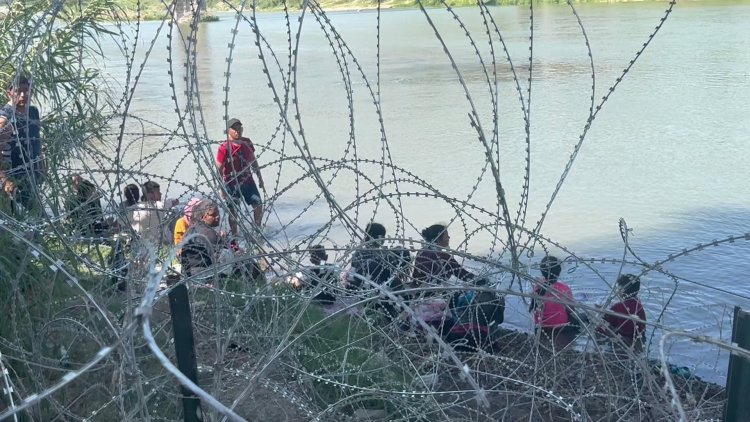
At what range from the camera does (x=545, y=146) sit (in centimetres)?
1278

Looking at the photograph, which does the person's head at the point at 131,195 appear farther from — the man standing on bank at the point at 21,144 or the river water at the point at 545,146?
the man standing on bank at the point at 21,144

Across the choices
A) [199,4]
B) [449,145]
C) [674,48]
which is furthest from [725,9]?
[199,4]

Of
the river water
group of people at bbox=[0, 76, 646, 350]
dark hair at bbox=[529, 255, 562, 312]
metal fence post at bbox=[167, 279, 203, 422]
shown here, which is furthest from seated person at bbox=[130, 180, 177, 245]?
dark hair at bbox=[529, 255, 562, 312]

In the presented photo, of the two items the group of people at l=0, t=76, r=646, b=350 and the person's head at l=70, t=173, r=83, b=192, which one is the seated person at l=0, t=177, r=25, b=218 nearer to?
the group of people at l=0, t=76, r=646, b=350

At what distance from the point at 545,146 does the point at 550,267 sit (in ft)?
30.4

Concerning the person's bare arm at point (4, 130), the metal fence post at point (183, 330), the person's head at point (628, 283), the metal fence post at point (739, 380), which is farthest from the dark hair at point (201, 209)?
the metal fence post at point (739, 380)

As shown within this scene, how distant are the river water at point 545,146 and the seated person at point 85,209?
0.33m

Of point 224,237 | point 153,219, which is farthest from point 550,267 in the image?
point 153,219

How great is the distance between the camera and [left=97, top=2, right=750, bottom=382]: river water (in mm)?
5871

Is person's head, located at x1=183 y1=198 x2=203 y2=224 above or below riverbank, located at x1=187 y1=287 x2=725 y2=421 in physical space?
above

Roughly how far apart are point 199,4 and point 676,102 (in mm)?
14026

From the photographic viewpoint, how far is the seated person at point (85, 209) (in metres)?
4.36

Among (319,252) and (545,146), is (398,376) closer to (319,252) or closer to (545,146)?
(319,252)

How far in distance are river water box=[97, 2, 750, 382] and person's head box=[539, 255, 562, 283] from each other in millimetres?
92
